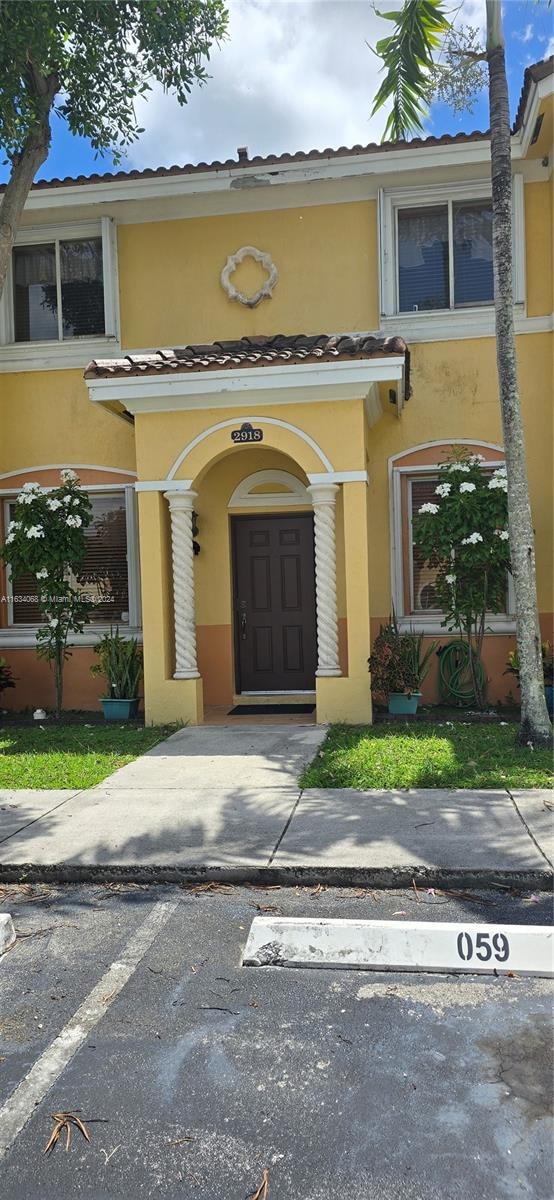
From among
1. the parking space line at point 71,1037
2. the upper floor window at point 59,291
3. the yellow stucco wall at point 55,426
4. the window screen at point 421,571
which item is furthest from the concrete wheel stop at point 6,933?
the upper floor window at point 59,291

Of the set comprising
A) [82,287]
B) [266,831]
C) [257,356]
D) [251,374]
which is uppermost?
[82,287]

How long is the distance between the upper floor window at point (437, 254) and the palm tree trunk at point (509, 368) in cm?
287

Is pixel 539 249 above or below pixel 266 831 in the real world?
above

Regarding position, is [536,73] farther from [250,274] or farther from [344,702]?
[344,702]

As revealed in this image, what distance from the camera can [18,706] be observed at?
11273mm

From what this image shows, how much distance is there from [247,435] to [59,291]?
395cm

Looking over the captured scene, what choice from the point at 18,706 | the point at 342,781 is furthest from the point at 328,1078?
the point at 18,706

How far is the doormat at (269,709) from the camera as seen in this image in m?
10.3

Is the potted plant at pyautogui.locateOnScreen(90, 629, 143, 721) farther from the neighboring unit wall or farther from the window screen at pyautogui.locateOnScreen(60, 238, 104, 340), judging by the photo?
the window screen at pyautogui.locateOnScreen(60, 238, 104, 340)

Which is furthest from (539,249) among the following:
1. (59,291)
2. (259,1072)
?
(259,1072)

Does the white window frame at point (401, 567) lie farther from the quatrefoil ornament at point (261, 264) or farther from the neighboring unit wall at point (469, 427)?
the quatrefoil ornament at point (261, 264)

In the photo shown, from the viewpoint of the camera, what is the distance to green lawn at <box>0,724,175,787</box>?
723 cm

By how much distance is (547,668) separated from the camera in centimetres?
954

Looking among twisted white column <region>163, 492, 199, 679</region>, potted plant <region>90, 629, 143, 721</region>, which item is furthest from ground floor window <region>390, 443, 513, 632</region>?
potted plant <region>90, 629, 143, 721</region>
